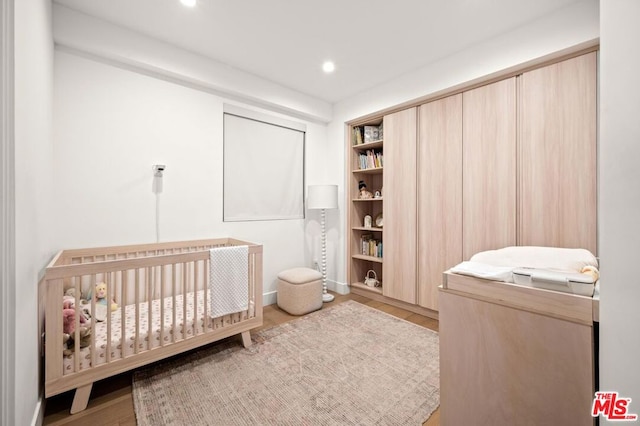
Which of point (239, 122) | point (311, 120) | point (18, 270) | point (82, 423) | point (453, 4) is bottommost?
point (82, 423)

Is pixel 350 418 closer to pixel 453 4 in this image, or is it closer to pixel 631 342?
pixel 631 342

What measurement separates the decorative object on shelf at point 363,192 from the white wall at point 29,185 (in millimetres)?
2915

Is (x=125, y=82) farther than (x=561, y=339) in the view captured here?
Yes

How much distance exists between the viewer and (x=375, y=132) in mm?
3420

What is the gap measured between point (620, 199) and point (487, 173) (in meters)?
1.68

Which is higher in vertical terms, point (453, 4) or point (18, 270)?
point (453, 4)

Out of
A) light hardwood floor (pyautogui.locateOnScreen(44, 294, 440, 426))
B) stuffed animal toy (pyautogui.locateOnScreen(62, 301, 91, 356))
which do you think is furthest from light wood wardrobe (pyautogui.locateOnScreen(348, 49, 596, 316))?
stuffed animal toy (pyautogui.locateOnScreen(62, 301, 91, 356))

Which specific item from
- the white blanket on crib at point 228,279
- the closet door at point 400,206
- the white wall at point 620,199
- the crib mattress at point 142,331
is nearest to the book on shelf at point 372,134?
the closet door at point 400,206

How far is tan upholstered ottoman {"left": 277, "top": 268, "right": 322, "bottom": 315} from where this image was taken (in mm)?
2811

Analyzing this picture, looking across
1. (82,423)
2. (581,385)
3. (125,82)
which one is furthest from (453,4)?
(82,423)

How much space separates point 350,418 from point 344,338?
876 mm

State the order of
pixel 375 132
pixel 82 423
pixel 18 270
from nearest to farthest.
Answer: pixel 18 270, pixel 82 423, pixel 375 132

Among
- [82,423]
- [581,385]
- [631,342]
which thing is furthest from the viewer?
[82,423]

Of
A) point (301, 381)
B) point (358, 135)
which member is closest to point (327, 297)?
point (301, 381)
